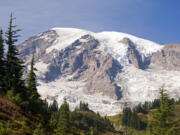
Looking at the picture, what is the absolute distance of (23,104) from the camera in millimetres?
36375

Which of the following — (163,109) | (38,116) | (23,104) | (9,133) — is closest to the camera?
(9,133)

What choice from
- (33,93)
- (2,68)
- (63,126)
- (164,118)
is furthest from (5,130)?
(164,118)

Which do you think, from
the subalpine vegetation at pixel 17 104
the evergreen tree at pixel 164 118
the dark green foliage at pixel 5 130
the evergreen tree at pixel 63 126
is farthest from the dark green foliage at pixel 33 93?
the evergreen tree at pixel 164 118

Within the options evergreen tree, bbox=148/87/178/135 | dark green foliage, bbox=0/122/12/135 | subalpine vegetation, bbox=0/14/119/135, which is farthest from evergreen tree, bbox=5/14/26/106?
evergreen tree, bbox=148/87/178/135

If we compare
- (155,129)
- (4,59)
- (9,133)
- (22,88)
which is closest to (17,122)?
(9,133)

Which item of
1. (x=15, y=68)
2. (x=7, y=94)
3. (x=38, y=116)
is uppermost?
(x=15, y=68)

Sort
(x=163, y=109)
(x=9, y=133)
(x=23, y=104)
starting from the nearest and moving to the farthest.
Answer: (x=9, y=133) < (x=23, y=104) < (x=163, y=109)

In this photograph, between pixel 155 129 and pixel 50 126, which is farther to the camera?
pixel 155 129

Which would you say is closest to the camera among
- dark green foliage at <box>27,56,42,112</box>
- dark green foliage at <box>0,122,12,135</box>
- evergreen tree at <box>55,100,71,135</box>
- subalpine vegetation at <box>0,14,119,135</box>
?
dark green foliage at <box>0,122,12,135</box>

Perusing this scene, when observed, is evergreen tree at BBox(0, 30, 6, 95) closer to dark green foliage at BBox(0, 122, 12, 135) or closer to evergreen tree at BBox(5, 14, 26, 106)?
evergreen tree at BBox(5, 14, 26, 106)

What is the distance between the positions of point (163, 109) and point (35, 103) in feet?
68.4

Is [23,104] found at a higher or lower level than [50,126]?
higher

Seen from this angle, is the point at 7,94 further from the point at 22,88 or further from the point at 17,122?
the point at 17,122

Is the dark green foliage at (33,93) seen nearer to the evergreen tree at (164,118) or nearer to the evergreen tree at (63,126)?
the evergreen tree at (63,126)
